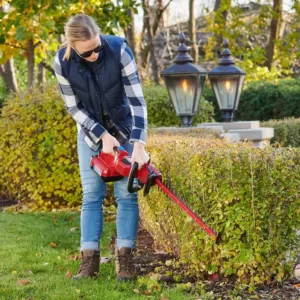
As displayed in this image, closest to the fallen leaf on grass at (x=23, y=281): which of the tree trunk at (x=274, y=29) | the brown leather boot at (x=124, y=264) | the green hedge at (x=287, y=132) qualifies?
the brown leather boot at (x=124, y=264)

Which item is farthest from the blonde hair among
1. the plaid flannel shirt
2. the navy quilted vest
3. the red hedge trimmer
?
the red hedge trimmer

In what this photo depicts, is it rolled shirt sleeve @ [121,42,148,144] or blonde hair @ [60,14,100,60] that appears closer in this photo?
blonde hair @ [60,14,100,60]

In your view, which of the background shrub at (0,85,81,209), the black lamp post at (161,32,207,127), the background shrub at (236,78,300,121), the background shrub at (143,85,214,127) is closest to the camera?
the background shrub at (0,85,81,209)

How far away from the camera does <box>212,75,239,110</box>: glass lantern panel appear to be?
938 centimetres

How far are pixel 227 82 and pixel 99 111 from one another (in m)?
5.35

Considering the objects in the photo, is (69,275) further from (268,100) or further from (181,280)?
(268,100)

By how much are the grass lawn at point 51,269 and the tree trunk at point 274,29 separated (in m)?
12.2

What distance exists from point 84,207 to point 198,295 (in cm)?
94

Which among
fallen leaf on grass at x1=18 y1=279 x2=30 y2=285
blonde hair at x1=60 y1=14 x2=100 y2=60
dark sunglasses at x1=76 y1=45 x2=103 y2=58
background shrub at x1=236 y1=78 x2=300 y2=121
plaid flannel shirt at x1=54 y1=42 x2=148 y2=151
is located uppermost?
blonde hair at x1=60 y1=14 x2=100 y2=60

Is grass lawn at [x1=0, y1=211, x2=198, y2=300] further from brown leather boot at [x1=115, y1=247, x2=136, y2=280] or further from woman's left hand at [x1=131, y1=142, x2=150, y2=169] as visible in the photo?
woman's left hand at [x1=131, y1=142, x2=150, y2=169]

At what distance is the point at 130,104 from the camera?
4.28 metres

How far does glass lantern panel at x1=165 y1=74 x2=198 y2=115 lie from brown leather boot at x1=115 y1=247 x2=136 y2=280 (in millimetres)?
4082

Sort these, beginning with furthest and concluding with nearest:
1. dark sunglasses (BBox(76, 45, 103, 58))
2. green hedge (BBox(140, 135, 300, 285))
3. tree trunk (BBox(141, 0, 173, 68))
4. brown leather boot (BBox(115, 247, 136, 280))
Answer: tree trunk (BBox(141, 0, 173, 68))
brown leather boot (BBox(115, 247, 136, 280))
dark sunglasses (BBox(76, 45, 103, 58))
green hedge (BBox(140, 135, 300, 285))

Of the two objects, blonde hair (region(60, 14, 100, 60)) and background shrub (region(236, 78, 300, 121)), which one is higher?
blonde hair (region(60, 14, 100, 60))
